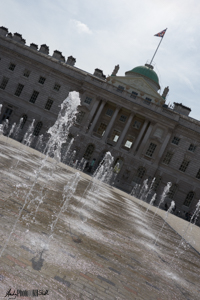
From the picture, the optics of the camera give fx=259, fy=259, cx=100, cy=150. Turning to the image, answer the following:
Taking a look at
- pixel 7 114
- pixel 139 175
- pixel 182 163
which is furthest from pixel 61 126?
pixel 182 163

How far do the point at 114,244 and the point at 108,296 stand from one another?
2.98 metres

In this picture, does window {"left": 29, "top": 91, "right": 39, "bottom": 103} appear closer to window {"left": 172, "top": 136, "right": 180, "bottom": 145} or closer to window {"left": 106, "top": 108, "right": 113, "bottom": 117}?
window {"left": 106, "top": 108, "right": 113, "bottom": 117}

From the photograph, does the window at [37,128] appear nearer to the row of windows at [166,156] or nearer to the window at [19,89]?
the window at [19,89]

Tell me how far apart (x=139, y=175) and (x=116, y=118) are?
9.72 meters

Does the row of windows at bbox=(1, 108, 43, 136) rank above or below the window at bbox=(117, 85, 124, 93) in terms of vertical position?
below

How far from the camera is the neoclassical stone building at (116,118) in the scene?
3834cm

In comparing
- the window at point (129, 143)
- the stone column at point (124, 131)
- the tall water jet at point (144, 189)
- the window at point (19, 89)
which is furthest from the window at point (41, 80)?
the tall water jet at point (144, 189)

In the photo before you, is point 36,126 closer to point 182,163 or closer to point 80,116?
point 80,116

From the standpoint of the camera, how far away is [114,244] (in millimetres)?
7223

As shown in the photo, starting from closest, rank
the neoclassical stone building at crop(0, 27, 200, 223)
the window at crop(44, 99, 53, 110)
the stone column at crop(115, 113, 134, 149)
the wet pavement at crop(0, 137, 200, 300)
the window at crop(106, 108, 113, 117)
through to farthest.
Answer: the wet pavement at crop(0, 137, 200, 300)
the neoclassical stone building at crop(0, 27, 200, 223)
the stone column at crop(115, 113, 134, 149)
the window at crop(44, 99, 53, 110)
the window at crop(106, 108, 113, 117)

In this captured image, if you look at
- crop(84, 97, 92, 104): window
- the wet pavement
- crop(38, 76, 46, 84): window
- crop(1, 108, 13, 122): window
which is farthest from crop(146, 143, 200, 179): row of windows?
the wet pavement

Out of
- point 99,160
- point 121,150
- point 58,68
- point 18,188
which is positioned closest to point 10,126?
point 58,68

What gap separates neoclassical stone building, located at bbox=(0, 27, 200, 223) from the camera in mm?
38344

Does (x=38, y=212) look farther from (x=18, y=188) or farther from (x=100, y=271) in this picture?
(x=100, y=271)
